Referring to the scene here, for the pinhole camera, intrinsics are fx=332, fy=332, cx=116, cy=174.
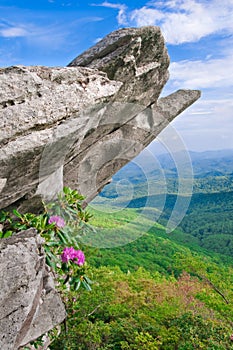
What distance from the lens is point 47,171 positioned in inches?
237

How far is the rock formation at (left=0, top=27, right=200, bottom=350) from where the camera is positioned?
14.9ft

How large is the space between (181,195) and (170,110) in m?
2.80

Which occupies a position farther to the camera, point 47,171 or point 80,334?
point 80,334

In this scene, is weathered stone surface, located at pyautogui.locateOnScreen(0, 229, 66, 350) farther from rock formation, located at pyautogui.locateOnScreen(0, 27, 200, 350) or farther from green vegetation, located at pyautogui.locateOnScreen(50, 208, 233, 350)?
green vegetation, located at pyautogui.locateOnScreen(50, 208, 233, 350)

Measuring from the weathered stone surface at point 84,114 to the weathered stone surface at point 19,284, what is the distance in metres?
1.20

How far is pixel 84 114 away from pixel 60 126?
0.65 m

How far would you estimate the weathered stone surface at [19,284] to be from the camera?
166 inches

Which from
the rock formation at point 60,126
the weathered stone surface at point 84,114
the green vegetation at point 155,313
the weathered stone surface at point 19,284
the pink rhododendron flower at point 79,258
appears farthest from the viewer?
the green vegetation at point 155,313

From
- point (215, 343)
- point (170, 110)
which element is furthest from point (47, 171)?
point (215, 343)

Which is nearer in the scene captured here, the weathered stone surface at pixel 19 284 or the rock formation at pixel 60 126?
the weathered stone surface at pixel 19 284

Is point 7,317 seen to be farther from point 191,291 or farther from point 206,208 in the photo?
point 206,208

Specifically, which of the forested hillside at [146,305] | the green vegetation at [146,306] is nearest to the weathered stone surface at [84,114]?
the green vegetation at [146,306]

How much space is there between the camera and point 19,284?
434 centimetres

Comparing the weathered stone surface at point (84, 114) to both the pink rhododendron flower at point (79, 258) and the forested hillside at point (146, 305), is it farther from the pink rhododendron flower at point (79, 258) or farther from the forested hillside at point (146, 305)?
the forested hillside at point (146, 305)
